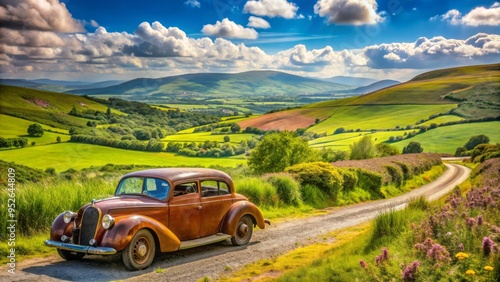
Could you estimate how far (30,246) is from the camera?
37.8 ft

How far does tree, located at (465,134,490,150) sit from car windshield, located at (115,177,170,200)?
63.9 metres

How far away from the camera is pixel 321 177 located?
22297mm

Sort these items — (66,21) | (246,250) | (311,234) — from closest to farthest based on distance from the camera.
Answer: (246,250) → (311,234) → (66,21)

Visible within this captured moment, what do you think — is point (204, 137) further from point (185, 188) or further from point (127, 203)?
point (127, 203)

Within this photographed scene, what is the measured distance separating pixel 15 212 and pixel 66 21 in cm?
4119

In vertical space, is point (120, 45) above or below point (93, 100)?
above

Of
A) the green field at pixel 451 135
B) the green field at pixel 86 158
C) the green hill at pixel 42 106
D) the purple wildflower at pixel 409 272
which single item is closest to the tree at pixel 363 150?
the green field at pixel 86 158

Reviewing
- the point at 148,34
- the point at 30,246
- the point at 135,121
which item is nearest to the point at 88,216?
the point at 30,246

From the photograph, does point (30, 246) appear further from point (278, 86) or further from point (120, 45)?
point (278, 86)

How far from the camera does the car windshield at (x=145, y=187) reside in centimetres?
1127

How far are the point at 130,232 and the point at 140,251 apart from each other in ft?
1.86

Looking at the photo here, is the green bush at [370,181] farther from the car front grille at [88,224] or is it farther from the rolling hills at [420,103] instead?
the rolling hills at [420,103]

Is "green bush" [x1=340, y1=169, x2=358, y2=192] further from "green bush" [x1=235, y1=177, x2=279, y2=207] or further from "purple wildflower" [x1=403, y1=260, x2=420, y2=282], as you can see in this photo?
"purple wildflower" [x1=403, y1=260, x2=420, y2=282]

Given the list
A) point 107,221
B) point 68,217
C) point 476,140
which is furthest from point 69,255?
point 476,140
